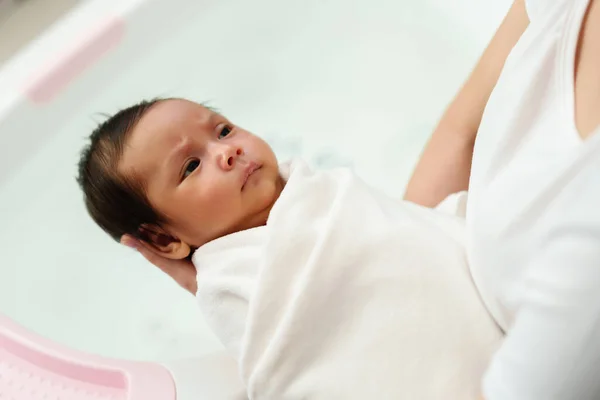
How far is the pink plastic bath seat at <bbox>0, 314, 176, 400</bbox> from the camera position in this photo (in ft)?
2.27

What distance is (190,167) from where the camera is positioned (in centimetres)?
66

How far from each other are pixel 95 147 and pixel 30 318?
0.47 m

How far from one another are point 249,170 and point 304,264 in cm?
14

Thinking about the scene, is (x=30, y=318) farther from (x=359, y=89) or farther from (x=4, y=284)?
(x=359, y=89)

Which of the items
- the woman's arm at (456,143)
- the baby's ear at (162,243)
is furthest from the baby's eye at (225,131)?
the woman's arm at (456,143)

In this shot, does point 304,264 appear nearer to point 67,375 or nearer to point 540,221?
point 540,221

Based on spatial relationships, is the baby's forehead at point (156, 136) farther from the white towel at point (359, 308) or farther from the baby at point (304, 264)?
the white towel at point (359, 308)

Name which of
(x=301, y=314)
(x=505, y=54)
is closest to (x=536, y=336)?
(x=301, y=314)

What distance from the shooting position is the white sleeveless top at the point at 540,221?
31 cm

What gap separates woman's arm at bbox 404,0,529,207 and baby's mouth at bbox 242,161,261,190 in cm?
22

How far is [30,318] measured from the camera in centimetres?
101

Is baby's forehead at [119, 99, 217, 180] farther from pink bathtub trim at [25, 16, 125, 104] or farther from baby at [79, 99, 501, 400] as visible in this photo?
pink bathtub trim at [25, 16, 125, 104]

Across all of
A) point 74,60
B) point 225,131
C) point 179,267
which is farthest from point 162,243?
point 74,60

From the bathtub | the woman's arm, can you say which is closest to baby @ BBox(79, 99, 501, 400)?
the woman's arm
